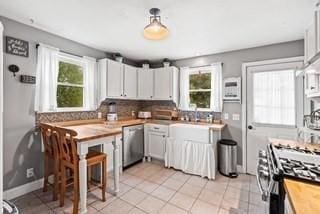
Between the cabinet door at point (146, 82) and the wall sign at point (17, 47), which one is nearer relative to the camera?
the wall sign at point (17, 47)

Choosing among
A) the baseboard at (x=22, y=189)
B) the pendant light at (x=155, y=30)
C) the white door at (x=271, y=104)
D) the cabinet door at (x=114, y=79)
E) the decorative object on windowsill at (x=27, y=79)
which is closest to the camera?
the pendant light at (x=155, y=30)

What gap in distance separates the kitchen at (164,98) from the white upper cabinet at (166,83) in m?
0.02

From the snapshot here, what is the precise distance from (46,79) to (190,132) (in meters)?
2.54

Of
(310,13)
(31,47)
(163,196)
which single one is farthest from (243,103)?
(31,47)

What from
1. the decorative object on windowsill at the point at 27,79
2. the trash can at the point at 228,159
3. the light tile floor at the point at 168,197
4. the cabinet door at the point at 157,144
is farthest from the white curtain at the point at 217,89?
the decorative object on windowsill at the point at 27,79

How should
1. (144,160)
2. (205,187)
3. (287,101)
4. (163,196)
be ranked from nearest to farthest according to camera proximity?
(163,196)
(205,187)
(287,101)
(144,160)

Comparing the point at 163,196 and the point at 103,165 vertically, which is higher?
the point at 103,165

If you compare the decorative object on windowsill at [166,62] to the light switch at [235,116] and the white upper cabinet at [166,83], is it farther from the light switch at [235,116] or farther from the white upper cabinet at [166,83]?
the light switch at [235,116]

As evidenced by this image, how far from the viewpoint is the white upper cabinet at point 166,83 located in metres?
3.97

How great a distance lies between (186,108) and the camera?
13.1ft

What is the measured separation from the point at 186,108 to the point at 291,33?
89.3 inches

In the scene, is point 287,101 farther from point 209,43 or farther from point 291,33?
point 209,43

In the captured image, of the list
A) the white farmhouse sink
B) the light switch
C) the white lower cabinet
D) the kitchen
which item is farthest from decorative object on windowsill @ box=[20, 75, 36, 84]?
the light switch

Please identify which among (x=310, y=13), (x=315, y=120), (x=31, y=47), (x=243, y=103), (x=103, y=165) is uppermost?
(x=310, y=13)
